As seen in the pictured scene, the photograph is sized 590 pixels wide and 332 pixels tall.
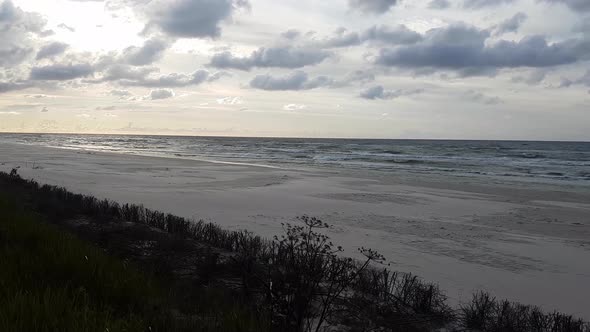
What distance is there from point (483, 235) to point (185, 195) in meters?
11.3

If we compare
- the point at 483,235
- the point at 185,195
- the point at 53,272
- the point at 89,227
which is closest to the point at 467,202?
the point at 483,235

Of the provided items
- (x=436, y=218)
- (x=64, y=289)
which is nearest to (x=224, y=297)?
(x=64, y=289)

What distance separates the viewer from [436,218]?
15000mm

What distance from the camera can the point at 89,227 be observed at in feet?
31.1

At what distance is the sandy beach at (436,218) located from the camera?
859 cm

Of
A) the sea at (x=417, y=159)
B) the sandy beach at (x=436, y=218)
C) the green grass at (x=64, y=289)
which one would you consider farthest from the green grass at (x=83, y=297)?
the sea at (x=417, y=159)

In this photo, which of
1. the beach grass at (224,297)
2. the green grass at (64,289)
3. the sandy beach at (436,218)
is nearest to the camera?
the green grass at (64,289)

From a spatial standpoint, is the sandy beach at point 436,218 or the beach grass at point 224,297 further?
the sandy beach at point 436,218

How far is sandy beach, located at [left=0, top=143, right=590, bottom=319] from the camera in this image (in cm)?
859

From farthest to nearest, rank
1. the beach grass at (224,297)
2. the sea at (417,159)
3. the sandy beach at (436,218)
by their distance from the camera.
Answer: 1. the sea at (417,159)
2. the sandy beach at (436,218)
3. the beach grass at (224,297)

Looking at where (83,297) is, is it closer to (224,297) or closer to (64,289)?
(64,289)

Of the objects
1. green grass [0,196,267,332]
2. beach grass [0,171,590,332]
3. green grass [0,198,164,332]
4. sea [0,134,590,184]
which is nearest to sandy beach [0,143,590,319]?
beach grass [0,171,590,332]

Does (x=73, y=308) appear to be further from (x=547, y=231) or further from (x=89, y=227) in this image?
(x=547, y=231)

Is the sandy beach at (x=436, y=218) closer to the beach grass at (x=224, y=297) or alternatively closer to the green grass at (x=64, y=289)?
the beach grass at (x=224, y=297)
